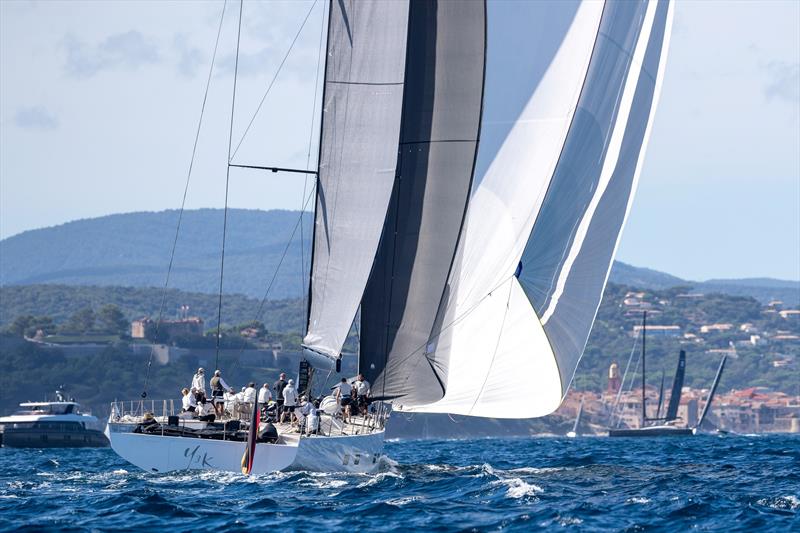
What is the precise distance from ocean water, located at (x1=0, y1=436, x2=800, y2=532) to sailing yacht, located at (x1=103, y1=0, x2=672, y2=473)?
1.11 metres

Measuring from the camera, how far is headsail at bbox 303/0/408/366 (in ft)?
78.8

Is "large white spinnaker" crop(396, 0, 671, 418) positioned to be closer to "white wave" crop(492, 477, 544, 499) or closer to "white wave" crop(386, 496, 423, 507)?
"white wave" crop(492, 477, 544, 499)

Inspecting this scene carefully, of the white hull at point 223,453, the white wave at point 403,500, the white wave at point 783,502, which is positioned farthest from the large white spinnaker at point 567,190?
the white wave at point 783,502

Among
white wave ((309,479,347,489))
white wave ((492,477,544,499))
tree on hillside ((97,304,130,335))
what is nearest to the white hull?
white wave ((309,479,347,489))

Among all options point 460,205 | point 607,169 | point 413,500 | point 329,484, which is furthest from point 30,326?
point 413,500

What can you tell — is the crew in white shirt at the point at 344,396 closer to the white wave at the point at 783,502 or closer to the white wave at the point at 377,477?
the white wave at the point at 377,477

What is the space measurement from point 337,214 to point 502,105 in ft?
11.2

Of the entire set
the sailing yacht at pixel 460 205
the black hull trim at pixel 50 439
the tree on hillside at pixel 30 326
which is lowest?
the black hull trim at pixel 50 439

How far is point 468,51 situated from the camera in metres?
24.2

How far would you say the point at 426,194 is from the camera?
2469cm

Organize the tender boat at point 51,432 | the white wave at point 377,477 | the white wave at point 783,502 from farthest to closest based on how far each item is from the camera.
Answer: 1. the tender boat at point 51,432
2. the white wave at point 377,477
3. the white wave at point 783,502

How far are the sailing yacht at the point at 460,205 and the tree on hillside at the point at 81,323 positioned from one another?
117 meters

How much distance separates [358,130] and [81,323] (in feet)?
406

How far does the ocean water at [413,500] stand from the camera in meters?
17.0
